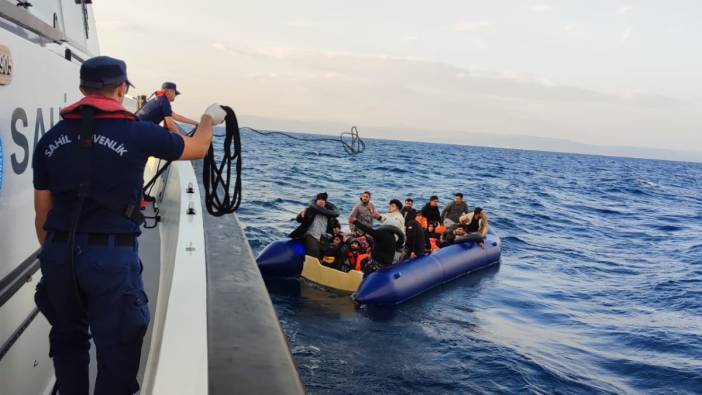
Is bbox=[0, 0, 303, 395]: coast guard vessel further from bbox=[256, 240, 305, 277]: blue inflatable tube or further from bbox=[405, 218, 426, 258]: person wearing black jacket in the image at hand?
bbox=[405, 218, 426, 258]: person wearing black jacket

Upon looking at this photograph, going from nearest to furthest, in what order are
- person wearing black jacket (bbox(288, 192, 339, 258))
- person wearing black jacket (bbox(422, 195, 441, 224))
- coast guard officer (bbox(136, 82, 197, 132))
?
1. coast guard officer (bbox(136, 82, 197, 132))
2. person wearing black jacket (bbox(288, 192, 339, 258))
3. person wearing black jacket (bbox(422, 195, 441, 224))

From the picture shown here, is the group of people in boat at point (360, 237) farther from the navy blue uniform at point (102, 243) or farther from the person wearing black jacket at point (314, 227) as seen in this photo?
the navy blue uniform at point (102, 243)

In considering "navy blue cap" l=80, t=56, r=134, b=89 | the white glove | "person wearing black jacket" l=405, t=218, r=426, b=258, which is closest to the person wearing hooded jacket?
"person wearing black jacket" l=405, t=218, r=426, b=258

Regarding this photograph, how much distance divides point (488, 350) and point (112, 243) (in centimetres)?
717

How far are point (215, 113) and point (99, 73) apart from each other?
20.7 inches

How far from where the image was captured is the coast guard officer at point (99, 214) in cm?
208

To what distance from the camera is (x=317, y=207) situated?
1040 cm

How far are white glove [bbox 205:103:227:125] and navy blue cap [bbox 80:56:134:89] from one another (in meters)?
0.44

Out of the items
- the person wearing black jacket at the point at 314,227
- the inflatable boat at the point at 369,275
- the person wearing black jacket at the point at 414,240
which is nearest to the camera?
the inflatable boat at the point at 369,275

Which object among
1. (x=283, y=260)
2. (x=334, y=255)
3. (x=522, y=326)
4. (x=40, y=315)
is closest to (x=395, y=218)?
(x=334, y=255)

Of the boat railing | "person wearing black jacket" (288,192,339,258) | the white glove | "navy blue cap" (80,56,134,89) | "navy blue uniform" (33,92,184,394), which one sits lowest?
"person wearing black jacket" (288,192,339,258)

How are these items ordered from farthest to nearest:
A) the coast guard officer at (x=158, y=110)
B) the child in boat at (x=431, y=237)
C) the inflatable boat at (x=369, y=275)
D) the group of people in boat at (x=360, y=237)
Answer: the child in boat at (x=431, y=237) < the group of people in boat at (x=360, y=237) < the inflatable boat at (x=369, y=275) < the coast guard officer at (x=158, y=110)

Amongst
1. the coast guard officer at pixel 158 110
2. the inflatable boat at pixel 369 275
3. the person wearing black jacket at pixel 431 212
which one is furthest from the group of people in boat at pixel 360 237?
the coast guard officer at pixel 158 110

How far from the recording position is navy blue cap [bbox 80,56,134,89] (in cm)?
213
